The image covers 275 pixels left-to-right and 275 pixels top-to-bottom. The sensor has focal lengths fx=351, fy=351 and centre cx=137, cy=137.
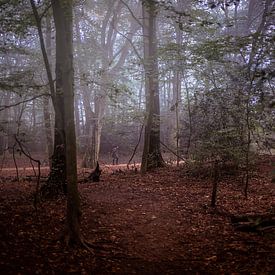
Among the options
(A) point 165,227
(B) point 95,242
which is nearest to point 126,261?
(B) point 95,242

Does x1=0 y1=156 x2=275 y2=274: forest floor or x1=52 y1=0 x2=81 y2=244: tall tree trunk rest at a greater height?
x1=52 y1=0 x2=81 y2=244: tall tree trunk

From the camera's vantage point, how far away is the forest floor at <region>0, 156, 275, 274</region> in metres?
A: 6.27

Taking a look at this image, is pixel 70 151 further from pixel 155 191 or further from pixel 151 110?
pixel 151 110

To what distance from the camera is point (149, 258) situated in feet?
22.7

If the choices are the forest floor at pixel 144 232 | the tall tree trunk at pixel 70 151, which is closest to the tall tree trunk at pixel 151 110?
the forest floor at pixel 144 232

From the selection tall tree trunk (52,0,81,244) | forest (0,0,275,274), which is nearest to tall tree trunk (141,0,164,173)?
forest (0,0,275,274)

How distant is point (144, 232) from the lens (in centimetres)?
840

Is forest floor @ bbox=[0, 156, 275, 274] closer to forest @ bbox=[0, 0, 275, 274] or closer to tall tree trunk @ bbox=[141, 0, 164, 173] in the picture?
forest @ bbox=[0, 0, 275, 274]

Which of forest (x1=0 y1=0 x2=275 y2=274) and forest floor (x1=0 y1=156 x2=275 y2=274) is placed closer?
forest floor (x1=0 y1=156 x2=275 y2=274)

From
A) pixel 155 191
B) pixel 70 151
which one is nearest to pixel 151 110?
pixel 155 191

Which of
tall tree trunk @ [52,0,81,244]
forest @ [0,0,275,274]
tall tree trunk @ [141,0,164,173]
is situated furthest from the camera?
tall tree trunk @ [141,0,164,173]

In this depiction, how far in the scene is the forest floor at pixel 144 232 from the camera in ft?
20.6

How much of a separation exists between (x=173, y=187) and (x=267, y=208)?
408 cm

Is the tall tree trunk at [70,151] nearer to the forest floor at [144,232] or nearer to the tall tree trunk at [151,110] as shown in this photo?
the forest floor at [144,232]
